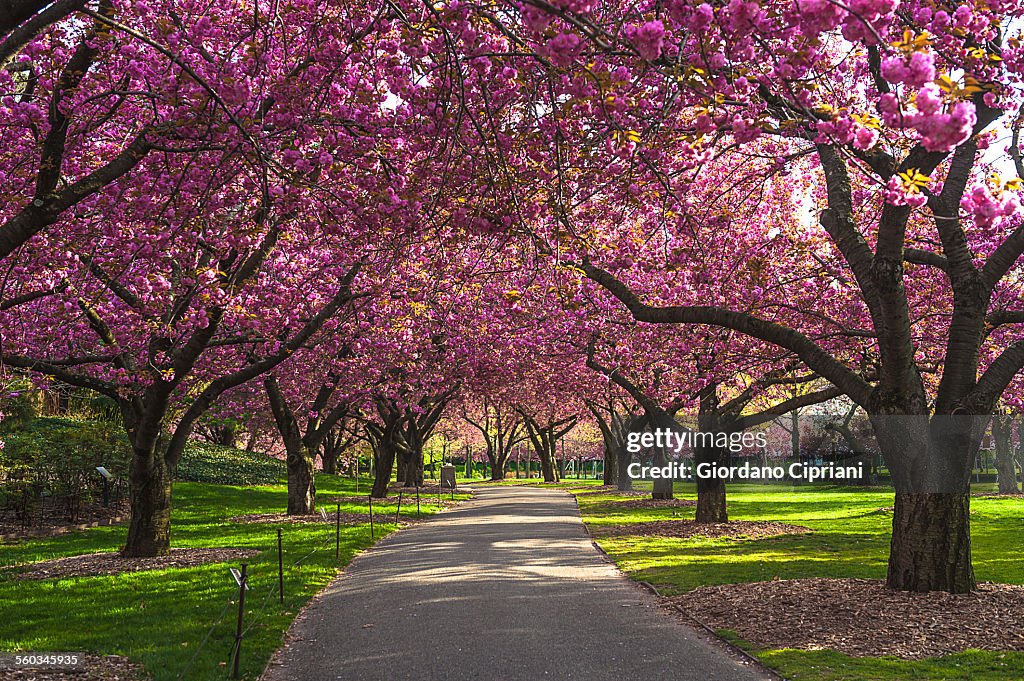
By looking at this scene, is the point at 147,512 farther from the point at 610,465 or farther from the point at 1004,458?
the point at 610,465

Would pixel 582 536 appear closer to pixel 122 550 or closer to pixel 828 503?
pixel 122 550

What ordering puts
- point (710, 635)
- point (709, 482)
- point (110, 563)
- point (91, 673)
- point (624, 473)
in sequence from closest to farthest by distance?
point (91, 673)
point (710, 635)
point (110, 563)
point (709, 482)
point (624, 473)

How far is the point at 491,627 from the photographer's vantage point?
901 cm

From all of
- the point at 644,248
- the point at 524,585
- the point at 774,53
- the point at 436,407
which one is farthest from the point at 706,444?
the point at 436,407

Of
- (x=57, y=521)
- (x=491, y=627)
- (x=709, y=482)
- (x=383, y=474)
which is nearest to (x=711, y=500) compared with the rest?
(x=709, y=482)

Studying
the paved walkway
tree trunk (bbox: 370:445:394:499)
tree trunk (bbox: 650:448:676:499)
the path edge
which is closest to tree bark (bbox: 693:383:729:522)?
the paved walkway

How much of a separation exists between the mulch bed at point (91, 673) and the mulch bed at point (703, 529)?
13.5 meters

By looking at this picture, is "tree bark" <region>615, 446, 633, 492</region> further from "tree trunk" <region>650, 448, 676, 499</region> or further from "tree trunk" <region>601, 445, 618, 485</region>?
"tree trunk" <region>650, 448, 676, 499</region>

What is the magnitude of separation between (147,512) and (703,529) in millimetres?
13033

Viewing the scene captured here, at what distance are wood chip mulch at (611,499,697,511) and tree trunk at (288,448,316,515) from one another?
10830 mm

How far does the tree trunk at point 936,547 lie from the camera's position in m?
9.88

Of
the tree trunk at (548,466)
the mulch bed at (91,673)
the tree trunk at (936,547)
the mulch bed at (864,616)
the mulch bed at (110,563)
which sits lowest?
the tree trunk at (548,466)

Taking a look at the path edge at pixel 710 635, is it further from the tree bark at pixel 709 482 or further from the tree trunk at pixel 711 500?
the tree trunk at pixel 711 500

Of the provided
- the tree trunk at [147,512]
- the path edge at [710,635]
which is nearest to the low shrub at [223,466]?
the tree trunk at [147,512]
